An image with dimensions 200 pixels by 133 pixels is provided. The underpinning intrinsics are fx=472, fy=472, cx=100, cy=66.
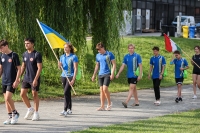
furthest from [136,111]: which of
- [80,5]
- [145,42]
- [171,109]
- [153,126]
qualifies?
[145,42]

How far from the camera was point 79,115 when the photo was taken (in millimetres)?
10914

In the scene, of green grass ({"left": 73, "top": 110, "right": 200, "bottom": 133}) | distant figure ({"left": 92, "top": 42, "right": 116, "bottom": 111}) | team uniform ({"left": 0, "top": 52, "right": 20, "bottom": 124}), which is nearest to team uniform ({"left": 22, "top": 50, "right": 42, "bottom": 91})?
team uniform ({"left": 0, "top": 52, "right": 20, "bottom": 124})

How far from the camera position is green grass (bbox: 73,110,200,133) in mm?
8836

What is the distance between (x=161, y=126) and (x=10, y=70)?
323cm

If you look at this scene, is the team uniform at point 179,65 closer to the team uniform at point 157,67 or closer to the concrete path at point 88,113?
the concrete path at point 88,113

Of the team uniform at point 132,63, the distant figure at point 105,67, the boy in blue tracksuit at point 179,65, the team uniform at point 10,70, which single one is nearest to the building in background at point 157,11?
the boy in blue tracksuit at point 179,65

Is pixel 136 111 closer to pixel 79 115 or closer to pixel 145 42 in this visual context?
pixel 79 115

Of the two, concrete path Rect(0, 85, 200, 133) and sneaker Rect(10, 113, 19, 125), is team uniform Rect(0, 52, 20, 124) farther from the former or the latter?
concrete path Rect(0, 85, 200, 133)

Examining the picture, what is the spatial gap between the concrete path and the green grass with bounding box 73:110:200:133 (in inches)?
18.8

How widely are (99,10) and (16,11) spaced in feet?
9.37

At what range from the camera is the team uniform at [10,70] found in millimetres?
9523

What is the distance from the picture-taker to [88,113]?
1123 cm

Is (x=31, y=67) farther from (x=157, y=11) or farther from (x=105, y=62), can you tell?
(x=157, y=11)

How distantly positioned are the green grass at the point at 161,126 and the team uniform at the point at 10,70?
1.75m
